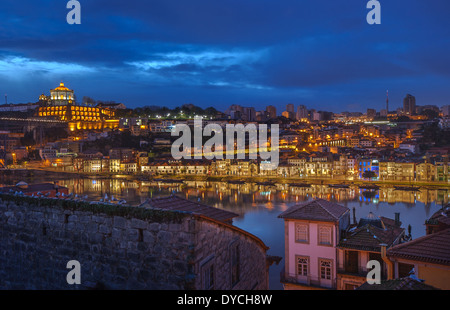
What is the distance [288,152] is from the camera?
4875cm

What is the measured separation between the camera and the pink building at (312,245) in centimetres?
575

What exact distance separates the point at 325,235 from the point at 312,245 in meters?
0.27

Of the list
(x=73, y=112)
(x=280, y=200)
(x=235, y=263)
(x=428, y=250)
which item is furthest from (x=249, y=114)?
(x=235, y=263)

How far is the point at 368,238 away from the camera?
5.59m

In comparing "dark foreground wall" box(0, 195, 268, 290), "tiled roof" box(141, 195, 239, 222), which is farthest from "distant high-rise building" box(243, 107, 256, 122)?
"dark foreground wall" box(0, 195, 268, 290)

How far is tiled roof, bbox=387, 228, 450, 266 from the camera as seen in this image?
3.22m

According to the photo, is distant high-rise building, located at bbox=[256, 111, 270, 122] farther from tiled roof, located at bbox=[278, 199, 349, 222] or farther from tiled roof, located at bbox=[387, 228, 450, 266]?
tiled roof, located at bbox=[387, 228, 450, 266]

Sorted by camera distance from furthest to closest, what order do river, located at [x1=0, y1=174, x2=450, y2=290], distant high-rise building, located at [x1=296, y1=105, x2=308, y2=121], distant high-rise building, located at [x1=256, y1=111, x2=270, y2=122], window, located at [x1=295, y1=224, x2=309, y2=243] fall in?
distant high-rise building, located at [x1=296, y1=105, x2=308, y2=121]
distant high-rise building, located at [x1=256, y1=111, x2=270, y2=122]
river, located at [x1=0, y1=174, x2=450, y2=290]
window, located at [x1=295, y1=224, x2=309, y2=243]

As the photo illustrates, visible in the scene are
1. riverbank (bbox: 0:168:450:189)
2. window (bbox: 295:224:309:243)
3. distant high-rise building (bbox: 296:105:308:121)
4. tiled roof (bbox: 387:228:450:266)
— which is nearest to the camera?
tiled roof (bbox: 387:228:450:266)

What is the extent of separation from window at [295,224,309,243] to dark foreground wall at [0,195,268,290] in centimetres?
305

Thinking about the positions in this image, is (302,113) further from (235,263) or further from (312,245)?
(235,263)

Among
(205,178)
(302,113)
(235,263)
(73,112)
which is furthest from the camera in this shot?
(302,113)

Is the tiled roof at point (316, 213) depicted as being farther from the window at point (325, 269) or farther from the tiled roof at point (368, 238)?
the window at point (325, 269)
